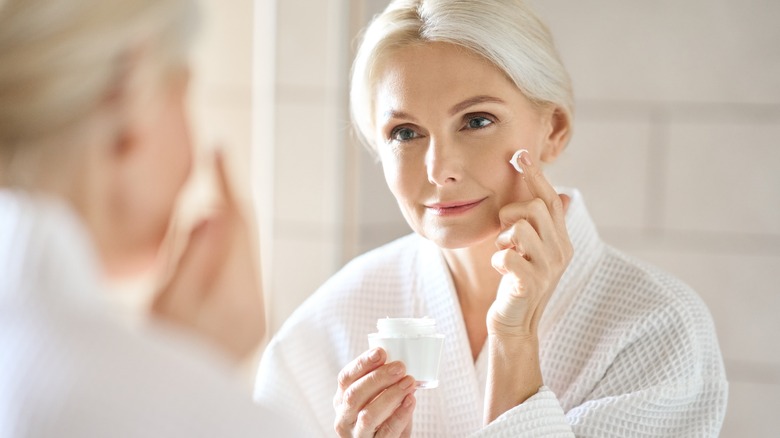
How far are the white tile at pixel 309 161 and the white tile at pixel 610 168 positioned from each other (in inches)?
21.8

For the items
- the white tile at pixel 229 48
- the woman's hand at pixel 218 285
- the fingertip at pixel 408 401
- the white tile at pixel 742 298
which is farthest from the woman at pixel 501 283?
the white tile at pixel 229 48

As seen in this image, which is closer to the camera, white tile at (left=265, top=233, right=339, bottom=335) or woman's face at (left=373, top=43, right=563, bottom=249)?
woman's face at (left=373, top=43, right=563, bottom=249)

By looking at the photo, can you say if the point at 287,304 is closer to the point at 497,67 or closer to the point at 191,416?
the point at 497,67

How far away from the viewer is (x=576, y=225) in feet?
5.11

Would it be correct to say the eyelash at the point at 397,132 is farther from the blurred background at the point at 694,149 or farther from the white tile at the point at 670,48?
the white tile at the point at 670,48

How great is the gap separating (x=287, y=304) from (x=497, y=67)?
120 centimetres

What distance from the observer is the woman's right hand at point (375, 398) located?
1272mm

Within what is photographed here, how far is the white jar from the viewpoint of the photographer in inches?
49.6

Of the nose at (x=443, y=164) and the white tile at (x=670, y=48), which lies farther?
the white tile at (x=670, y=48)

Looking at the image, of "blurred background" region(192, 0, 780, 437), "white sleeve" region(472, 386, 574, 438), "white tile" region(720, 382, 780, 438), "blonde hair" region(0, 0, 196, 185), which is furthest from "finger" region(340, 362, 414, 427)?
"white tile" region(720, 382, 780, 438)

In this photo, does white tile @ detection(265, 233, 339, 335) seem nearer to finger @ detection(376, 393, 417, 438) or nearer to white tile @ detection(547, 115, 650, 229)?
white tile @ detection(547, 115, 650, 229)

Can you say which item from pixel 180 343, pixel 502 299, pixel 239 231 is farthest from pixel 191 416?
pixel 502 299

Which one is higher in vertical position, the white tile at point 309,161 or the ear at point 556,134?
the white tile at point 309,161

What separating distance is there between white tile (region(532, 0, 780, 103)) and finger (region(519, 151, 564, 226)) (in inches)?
33.0
